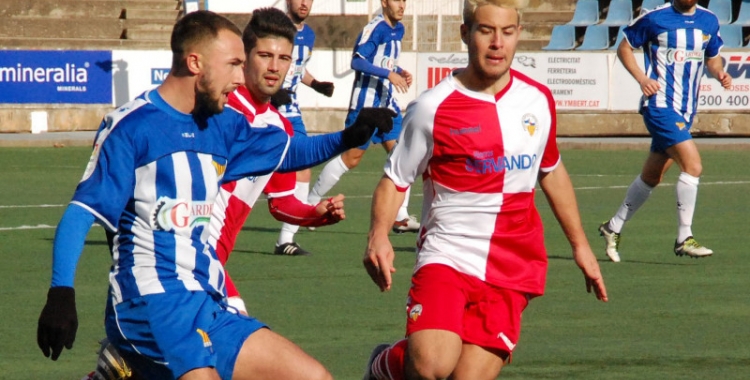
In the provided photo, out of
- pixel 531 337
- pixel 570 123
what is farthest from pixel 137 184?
pixel 570 123

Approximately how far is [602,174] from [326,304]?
1130 centimetres

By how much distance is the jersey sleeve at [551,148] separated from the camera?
6020 millimetres

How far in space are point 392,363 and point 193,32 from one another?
5.36ft

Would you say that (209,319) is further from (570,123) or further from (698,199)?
(570,123)

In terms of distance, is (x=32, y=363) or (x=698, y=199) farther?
(x=698, y=199)

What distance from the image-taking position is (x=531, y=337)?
8109 mm

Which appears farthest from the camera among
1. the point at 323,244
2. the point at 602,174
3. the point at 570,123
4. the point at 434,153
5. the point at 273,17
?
the point at 570,123

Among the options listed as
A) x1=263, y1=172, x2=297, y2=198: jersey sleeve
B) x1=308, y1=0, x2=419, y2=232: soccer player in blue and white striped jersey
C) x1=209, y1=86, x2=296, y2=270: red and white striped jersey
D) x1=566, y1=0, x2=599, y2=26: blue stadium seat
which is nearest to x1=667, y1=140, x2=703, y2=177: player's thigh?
x1=308, y1=0, x2=419, y2=232: soccer player in blue and white striped jersey

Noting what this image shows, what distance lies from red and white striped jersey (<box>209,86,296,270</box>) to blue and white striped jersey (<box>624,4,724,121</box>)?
19.1ft

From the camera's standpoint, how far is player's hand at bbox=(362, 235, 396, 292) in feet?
18.3

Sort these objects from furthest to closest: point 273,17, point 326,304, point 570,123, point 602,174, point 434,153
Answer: point 570,123 → point 602,174 → point 326,304 → point 273,17 → point 434,153

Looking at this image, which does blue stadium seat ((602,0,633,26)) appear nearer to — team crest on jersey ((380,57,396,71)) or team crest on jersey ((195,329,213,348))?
team crest on jersey ((380,57,396,71))

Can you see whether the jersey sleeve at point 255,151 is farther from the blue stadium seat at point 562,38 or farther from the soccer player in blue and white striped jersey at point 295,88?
the blue stadium seat at point 562,38

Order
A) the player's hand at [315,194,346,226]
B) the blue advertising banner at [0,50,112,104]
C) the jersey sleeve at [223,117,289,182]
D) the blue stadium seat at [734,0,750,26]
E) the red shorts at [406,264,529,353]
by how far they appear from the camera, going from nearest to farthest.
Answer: the jersey sleeve at [223,117,289,182]
the red shorts at [406,264,529,353]
the player's hand at [315,194,346,226]
the blue advertising banner at [0,50,112,104]
the blue stadium seat at [734,0,750,26]
